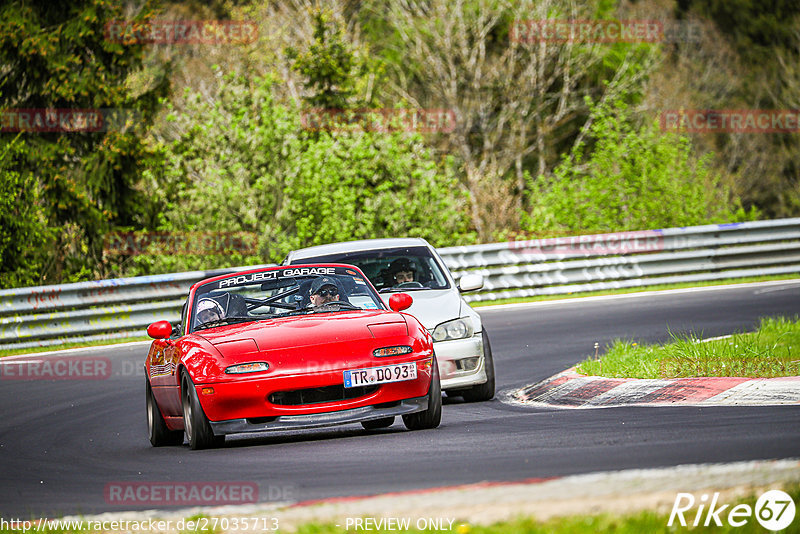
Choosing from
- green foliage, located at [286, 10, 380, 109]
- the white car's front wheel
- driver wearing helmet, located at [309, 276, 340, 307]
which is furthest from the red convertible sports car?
green foliage, located at [286, 10, 380, 109]

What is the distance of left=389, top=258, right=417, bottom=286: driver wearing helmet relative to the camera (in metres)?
12.1

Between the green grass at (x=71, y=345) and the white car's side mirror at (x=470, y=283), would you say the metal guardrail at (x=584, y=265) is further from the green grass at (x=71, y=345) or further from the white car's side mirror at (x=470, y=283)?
the white car's side mirror at (x=470, y=283)

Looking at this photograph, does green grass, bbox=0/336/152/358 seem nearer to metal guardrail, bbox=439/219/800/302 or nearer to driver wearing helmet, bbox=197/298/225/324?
metal guardrail, bbox=439/219/800/302

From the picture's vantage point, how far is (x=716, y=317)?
53.6ft

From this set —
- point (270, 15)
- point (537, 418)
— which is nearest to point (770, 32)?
point (270, 15)

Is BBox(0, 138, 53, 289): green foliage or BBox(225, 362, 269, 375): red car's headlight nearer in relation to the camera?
BBox(225, 362, 269, 375): red car's headlight

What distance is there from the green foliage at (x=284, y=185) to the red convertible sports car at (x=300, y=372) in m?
15.5

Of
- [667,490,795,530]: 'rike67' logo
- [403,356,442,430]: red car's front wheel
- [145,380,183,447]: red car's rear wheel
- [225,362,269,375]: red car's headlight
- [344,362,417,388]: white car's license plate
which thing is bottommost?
[145,380,183,447]: red car's rear wheel

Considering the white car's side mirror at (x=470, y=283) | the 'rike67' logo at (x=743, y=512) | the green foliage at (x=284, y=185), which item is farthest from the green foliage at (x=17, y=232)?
the 'rike67' logo at (x=743, y=512)

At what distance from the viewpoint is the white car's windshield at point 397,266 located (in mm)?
11969

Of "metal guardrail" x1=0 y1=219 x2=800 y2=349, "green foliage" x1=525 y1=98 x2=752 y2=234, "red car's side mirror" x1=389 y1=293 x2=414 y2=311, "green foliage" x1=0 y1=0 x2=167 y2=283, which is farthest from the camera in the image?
"green foliage" x1=0 y1=0 x2=167 y2=283

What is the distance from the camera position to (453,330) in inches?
424

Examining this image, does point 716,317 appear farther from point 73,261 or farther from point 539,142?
point 539,142

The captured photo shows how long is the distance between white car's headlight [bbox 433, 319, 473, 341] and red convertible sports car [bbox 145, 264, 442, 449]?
1.31 meters
